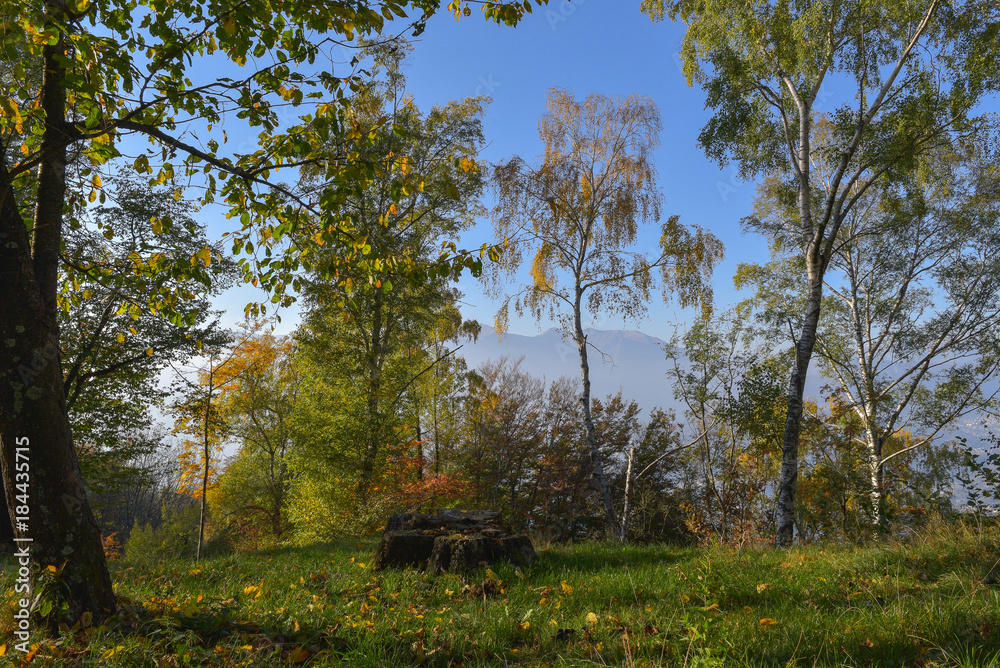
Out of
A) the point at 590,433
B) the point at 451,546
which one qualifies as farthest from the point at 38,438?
the point at 590,433

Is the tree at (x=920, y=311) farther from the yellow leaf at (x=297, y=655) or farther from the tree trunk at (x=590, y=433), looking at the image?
the yellow leaf at (x=297, y=655)

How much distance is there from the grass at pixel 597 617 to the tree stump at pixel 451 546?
1.08ft

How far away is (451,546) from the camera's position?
6297mm

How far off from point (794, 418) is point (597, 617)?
7978mm

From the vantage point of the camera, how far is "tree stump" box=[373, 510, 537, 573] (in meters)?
6.12

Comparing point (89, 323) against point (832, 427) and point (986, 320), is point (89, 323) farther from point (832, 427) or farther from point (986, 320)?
point (832, 427)

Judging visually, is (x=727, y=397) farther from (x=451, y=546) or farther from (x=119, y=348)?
(x=119, y=348)

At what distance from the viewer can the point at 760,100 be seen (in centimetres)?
1174

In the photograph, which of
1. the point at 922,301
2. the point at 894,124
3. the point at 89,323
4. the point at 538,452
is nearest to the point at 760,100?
the point at 894,124

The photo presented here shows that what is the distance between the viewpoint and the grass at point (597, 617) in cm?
295

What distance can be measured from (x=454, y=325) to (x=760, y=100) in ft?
39.9

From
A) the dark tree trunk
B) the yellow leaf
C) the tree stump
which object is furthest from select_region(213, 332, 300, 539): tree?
the yellow leaf

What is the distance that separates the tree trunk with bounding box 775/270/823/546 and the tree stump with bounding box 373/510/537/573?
5.74m

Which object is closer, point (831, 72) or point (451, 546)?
point (451, 546)
